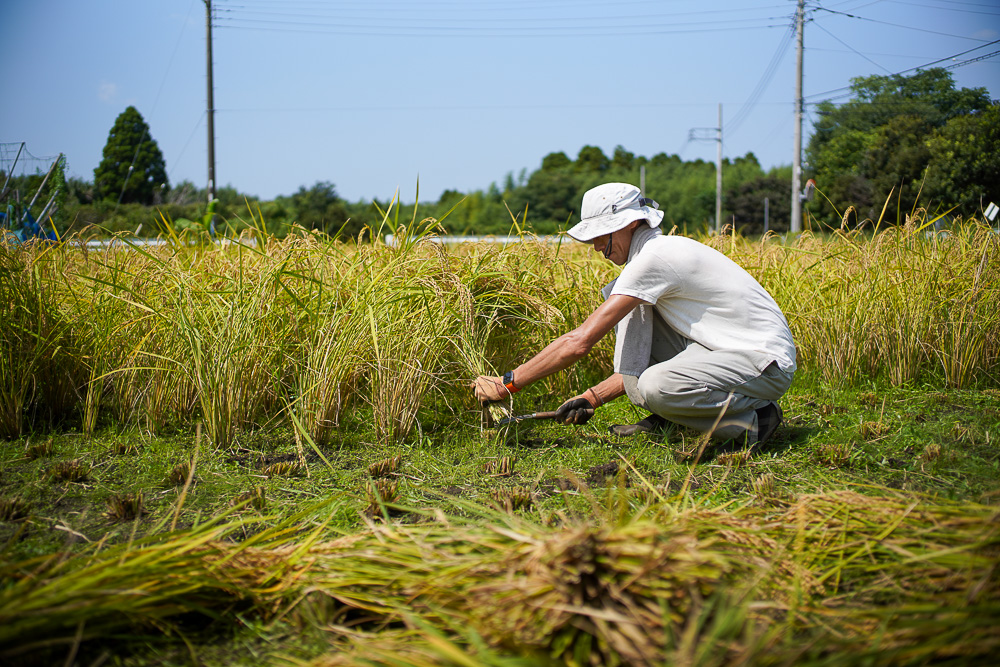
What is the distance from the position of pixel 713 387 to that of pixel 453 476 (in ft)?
3.53

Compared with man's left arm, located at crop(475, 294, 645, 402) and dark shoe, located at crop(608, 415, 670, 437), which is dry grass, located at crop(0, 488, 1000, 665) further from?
dark shoe, located at crop(608, 415, 670, 437)

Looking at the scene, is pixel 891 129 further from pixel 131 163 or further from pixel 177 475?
pixel 131 163

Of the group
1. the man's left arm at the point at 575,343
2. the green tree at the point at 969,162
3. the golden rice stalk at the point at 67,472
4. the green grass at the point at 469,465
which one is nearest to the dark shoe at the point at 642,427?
the green grass at the point at 469,465

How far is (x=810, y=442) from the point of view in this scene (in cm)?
271

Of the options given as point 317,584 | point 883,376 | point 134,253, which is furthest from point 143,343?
point 883,376

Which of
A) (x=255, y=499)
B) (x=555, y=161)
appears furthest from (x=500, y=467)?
(x=555, y=161)

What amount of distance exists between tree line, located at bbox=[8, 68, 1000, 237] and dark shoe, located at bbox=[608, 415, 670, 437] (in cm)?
128

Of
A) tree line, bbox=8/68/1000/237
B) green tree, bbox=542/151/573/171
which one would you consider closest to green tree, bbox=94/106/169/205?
tree line, bbox=8/68/1000/237

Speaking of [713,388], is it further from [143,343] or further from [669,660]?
[143,343]

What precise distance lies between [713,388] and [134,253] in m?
Answer: 3.25

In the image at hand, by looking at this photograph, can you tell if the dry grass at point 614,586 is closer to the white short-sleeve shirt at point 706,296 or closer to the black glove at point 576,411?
the white short-sleeve shirt at point 706,296

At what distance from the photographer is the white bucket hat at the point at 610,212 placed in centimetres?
260

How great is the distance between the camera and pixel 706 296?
2566 mm

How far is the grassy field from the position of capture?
1.15 metres
